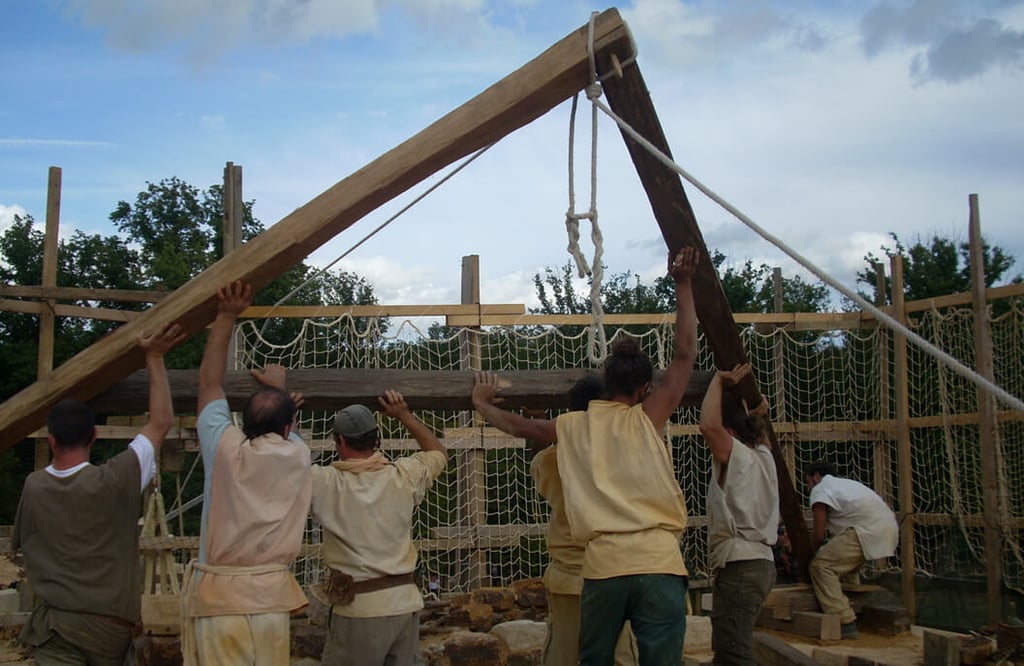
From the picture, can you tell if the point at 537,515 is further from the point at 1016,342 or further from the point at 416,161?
the point at 416,161

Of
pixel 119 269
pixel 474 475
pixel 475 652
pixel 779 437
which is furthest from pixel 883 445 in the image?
pixel 119 269

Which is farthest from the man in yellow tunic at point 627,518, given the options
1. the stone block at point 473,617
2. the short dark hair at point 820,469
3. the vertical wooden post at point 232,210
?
the vertical wooden post at point 232,210

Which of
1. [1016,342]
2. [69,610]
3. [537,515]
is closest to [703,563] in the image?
[537,515]

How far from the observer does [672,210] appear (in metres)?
4.27

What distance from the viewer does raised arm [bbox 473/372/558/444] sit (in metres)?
4.28

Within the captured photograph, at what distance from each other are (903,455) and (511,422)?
5.35 metres

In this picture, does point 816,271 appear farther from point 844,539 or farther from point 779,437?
A: point 779,437

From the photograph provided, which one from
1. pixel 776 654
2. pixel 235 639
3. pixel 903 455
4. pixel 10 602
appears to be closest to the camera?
pixel 235 639

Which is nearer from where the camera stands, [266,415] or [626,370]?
[266,415]

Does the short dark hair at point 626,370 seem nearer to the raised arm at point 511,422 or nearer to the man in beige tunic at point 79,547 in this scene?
the raised arm at point 511,422

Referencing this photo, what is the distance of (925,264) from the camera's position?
584 inches

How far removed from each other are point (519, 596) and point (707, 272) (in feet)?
11.1

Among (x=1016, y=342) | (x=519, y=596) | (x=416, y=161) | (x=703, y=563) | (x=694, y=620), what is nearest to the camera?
(x=416, y=161)

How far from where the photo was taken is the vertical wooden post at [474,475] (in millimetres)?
8484
